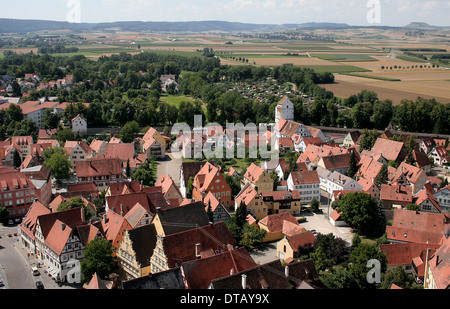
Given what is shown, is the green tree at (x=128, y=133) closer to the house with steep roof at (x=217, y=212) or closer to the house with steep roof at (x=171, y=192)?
the house with steep roof at (x=171, y=192)

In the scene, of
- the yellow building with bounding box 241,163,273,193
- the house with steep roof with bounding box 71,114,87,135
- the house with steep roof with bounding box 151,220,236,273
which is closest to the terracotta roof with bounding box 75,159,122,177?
the yellow building with bounding box 241,163,273,193

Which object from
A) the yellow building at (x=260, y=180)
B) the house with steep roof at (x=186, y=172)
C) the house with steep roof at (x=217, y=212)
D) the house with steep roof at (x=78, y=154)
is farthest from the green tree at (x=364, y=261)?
the house with steep roof at (x=78, y=154)

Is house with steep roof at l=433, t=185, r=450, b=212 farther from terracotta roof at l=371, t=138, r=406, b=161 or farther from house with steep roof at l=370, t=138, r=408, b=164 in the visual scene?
terracotta roof at l=371, t=138, r=406, b=161

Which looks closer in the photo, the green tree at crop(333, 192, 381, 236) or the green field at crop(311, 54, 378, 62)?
the green tree at crop(333, 192, 381, 236)

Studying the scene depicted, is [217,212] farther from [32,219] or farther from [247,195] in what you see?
[32,219]

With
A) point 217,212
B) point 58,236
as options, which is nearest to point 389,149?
point 217,212
